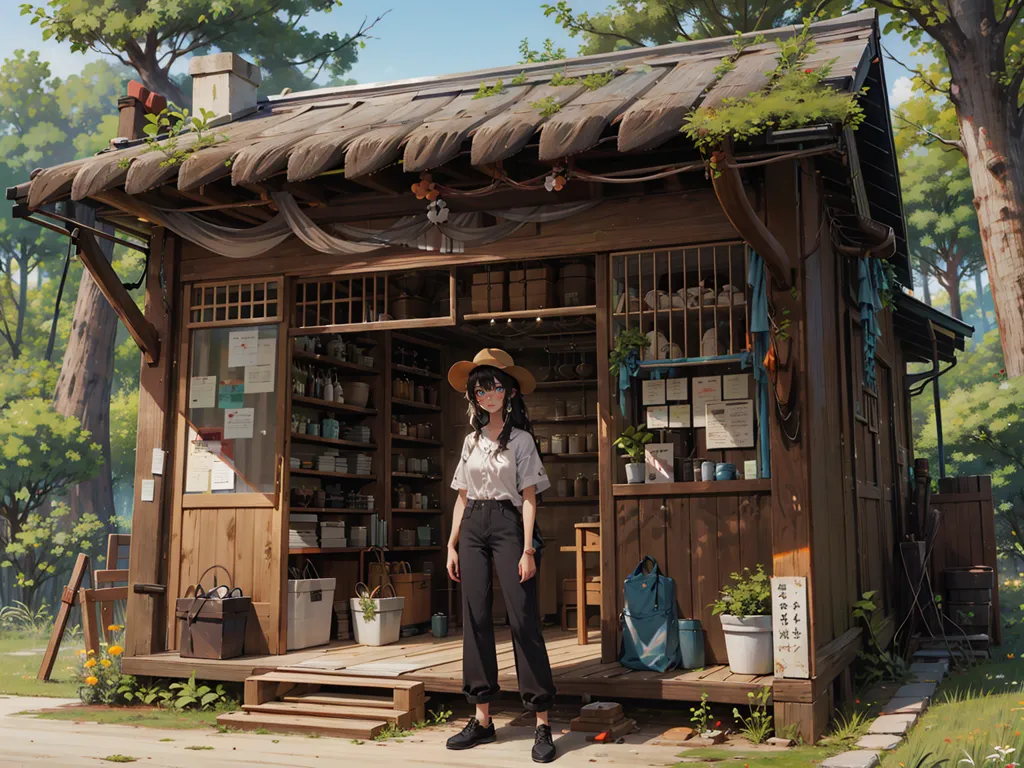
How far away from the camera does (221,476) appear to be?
24.8 ft

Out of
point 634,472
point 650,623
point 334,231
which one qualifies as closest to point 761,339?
point 634,472

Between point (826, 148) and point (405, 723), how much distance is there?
3.83 metres

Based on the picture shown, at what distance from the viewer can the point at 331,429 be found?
30.0 ft

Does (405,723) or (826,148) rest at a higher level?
(826,148)

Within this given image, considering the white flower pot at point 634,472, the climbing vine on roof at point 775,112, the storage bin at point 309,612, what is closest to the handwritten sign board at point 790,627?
the white flower pot at point 634,472

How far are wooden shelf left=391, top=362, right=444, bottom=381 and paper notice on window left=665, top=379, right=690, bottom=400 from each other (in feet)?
12.8

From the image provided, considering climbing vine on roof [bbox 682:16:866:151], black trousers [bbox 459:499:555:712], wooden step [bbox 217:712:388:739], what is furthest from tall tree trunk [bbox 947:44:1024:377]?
wooden step [bbox 217:712:388:739]

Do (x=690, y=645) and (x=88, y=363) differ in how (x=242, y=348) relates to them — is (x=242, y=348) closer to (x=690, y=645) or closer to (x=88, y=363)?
(x=690, y=645)

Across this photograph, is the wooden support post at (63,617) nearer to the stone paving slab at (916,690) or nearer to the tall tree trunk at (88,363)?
the stone paving slab at (916,690)

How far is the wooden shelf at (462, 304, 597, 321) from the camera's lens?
6762 millimetres

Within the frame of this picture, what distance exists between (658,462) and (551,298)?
54.1 inches

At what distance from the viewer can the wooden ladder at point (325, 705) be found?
242 inches

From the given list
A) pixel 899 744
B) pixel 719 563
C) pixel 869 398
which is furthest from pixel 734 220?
pixel 869 398

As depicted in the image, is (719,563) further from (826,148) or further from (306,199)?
(306,199)
